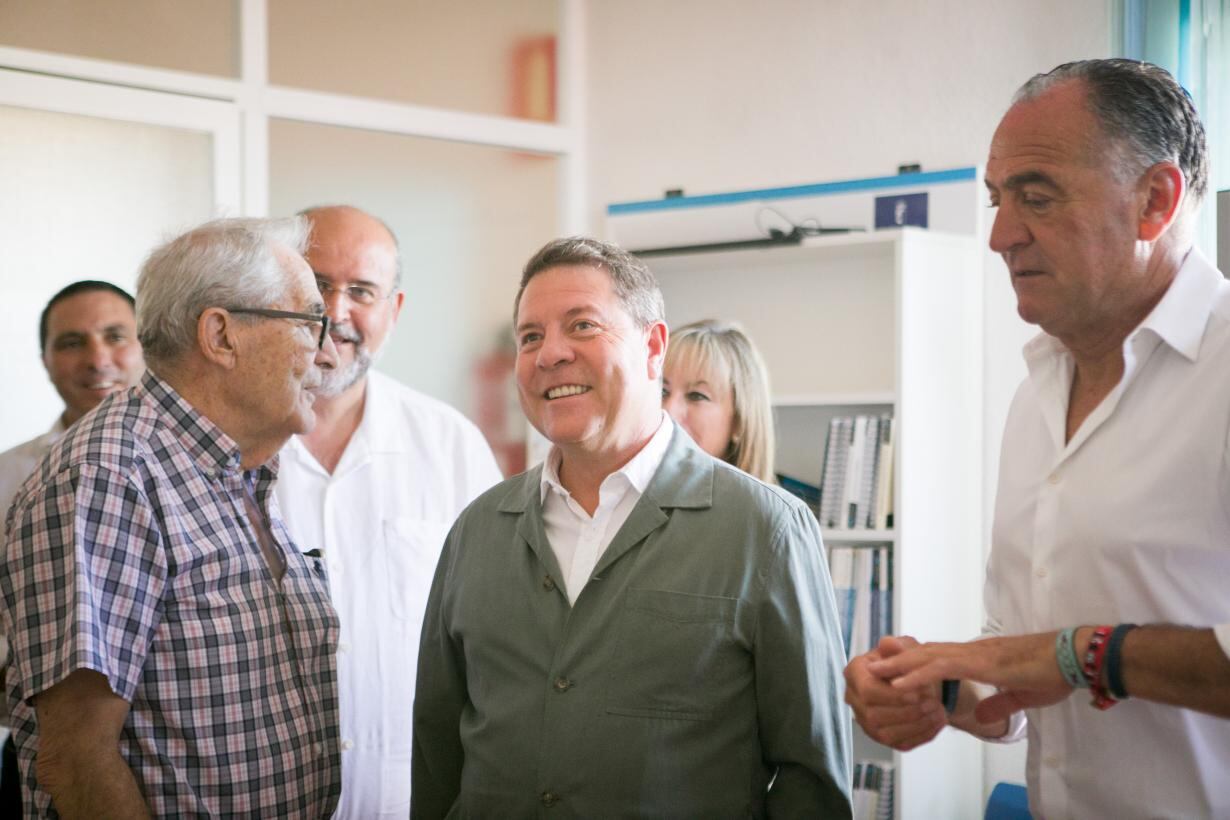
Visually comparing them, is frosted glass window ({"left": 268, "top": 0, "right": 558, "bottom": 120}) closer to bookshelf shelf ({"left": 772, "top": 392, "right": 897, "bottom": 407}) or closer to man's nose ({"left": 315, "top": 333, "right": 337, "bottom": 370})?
bookshelf shelf ({"left": 772, "top": 392, "right": 897, "bottom": 407})

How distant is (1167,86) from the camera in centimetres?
167

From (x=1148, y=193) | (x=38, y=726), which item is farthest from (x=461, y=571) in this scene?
(x=1148, y=193)

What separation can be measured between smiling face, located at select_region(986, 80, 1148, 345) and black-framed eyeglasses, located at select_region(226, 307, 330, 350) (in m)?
1.17

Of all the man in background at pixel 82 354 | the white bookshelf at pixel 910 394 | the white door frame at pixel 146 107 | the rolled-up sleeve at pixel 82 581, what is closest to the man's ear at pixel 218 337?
the rolled-up sleeve at pixel 82 581

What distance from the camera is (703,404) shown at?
10.6 ft

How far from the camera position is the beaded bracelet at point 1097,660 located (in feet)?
4.81

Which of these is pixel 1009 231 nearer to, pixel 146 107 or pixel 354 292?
pixel 354 292

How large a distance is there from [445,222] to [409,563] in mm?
2392

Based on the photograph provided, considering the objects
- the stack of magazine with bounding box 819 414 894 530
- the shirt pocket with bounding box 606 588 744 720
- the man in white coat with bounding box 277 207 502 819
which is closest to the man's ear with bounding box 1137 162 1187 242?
the shirt pocket with bounding box 606 588 744 720

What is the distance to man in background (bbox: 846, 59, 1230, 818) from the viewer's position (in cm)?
156

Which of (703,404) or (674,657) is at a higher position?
(703,404)

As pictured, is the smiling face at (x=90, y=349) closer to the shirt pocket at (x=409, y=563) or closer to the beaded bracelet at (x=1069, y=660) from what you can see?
the shirt pocket at (x=409, y=563)

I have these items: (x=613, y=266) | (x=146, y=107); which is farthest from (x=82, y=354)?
(x=613, y=266)

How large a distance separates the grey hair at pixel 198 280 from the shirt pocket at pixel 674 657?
0.86 meters
